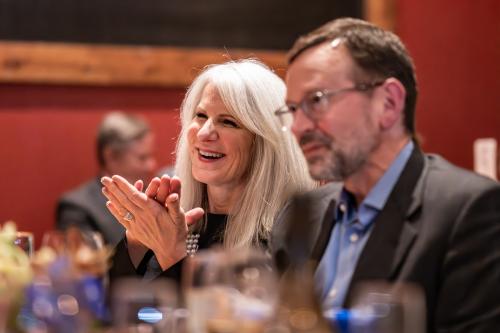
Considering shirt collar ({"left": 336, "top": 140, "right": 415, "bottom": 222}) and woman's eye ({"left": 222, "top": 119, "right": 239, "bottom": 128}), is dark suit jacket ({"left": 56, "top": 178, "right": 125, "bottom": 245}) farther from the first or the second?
shirt collar ({"left": 336, "top": 140, "right": 415, "bottom": 222})

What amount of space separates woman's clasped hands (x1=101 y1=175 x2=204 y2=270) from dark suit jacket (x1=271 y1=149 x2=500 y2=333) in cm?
68

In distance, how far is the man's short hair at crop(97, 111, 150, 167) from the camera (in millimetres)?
5027

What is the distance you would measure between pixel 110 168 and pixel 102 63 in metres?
0.59

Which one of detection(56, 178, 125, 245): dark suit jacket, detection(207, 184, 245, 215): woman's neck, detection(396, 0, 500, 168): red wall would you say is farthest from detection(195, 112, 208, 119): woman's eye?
detection(396, 0, 500, 168): red wall

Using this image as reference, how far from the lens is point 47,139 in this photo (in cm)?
509

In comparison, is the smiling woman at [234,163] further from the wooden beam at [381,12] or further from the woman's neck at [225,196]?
the wooden beam at [381,12]

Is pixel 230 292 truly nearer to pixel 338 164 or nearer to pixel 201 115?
pixel 338 164

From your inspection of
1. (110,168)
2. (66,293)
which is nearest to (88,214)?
(110,168)

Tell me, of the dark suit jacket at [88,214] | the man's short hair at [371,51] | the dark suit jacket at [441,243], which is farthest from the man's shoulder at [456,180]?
the dark suit jacket at [88,214]

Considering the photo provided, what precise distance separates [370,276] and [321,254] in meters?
0.20

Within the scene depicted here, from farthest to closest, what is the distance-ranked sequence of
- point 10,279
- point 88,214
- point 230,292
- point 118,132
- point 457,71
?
1. point 457,71
2. point 118,132
3. point 88,214
4. point 10,279
5. point 230,292

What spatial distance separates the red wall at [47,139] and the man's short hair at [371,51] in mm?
2969

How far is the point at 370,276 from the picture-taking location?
1.83 m

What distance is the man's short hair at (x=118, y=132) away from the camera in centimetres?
503
